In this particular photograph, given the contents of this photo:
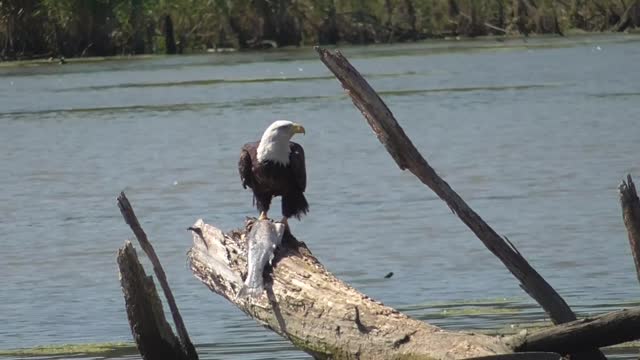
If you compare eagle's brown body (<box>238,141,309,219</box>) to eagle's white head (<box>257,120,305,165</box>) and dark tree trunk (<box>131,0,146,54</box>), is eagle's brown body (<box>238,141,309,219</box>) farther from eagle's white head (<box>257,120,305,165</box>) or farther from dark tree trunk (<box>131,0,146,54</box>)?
dark tree trunk (<box>131,0,146,54</box>)

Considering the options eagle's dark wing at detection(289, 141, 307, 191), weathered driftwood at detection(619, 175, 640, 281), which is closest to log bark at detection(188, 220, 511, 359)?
eagle's dark wing at detection(289, 141, 307, 191)

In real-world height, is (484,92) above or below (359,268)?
below

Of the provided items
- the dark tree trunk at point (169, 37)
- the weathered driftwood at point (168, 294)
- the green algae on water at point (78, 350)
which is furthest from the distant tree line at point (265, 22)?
the weathered driftwood at point (168, 294)

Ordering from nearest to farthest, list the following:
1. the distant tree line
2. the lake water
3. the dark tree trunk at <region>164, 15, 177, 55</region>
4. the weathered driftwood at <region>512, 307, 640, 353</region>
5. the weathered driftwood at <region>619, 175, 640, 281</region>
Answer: the weathered driftwood at <region>512, 307, 640, 353</region>, the weathered driftwood at <region>619, 175, 640, 281</region>, the lake water, the distant tree line, the dark tree trunk at <region>164, 15, 177, 55</region>

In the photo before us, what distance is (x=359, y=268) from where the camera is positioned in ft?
44.8

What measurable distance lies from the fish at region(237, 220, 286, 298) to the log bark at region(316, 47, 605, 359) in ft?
2.76

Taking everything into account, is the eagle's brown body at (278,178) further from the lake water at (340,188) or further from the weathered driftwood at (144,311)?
the lake water at (340,188)

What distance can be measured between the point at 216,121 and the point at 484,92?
237 inches

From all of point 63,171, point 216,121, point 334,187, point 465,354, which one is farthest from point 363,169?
point 465,354

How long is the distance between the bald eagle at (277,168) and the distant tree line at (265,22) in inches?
1761

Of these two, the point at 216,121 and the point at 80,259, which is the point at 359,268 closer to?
the point at 80,259

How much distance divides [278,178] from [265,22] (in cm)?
4809

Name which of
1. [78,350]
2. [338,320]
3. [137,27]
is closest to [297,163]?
[338,320]

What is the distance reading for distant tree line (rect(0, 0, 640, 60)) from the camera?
54.5 metres
